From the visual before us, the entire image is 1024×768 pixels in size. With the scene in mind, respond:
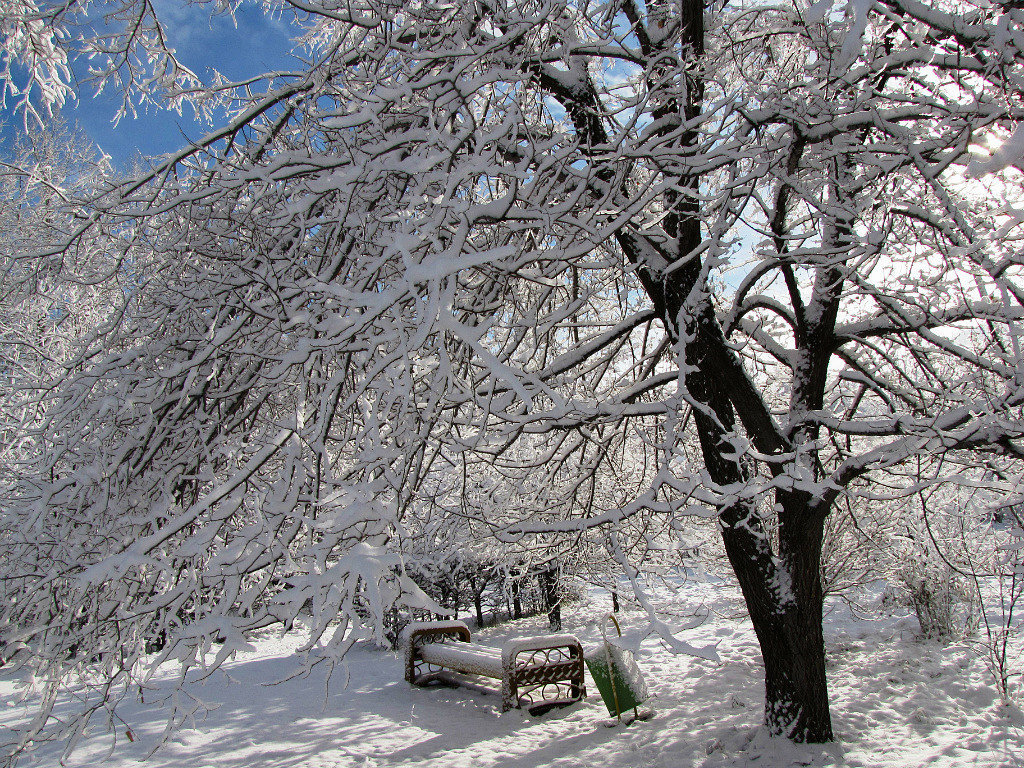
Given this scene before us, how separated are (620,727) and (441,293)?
6.17m

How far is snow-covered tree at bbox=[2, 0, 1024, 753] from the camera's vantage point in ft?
7.37

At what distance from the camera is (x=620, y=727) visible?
21.0 ft

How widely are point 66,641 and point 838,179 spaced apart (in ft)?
17.6

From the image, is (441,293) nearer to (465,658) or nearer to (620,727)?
(620,727)

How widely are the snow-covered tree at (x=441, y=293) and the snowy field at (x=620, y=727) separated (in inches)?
40.4

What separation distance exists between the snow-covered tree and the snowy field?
1027 mm

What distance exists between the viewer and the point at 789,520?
462 cm

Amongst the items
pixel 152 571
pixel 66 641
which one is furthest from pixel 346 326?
pixel 66 641

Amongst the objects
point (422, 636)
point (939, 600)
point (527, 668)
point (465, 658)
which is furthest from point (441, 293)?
point (939, 600)

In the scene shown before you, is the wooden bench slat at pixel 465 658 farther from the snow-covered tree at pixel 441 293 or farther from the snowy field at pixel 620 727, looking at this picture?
the snow-covered tree at pixel 441 293

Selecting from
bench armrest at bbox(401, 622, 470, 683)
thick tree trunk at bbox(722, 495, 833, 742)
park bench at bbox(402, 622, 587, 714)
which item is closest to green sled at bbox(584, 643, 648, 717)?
park bench at bbox(402, 622, 587, 714)

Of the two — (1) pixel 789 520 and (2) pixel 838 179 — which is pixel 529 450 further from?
(2) pixel 838 179

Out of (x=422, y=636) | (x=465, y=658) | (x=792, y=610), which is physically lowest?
(x=465, y=658)

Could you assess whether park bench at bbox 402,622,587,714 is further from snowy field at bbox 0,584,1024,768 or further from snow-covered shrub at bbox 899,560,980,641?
snow-covered shrub at bbox 899,560,980,641
